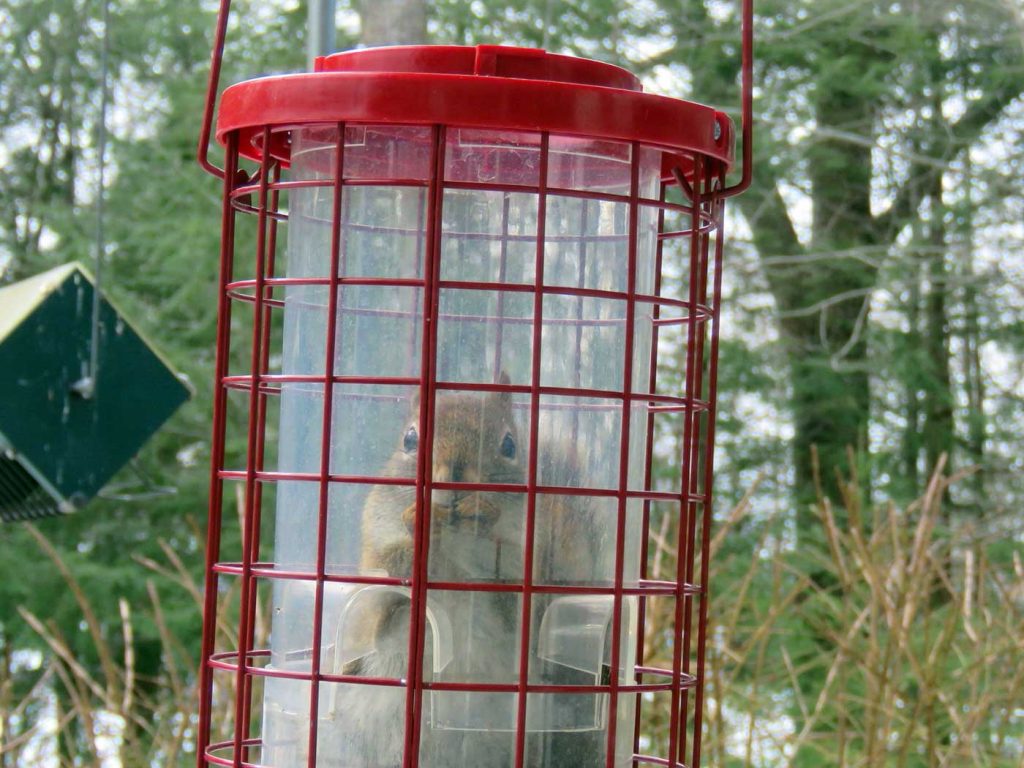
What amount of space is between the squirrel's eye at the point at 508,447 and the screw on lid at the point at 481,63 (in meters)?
0.31

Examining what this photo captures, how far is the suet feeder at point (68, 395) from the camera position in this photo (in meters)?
2.13

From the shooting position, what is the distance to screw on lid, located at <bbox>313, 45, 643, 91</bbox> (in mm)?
1191

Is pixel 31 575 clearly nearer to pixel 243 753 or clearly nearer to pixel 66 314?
pixel 66 314

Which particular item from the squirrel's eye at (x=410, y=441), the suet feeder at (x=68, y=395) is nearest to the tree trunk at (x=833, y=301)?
the suet feeder at (x=68, y=395)

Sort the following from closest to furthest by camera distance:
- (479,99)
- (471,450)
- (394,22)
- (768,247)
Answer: (479,99)
(471,450)
(394,22)
(768,247)

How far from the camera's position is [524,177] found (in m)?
1.26

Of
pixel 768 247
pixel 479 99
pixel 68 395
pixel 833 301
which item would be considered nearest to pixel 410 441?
pixel 479 99

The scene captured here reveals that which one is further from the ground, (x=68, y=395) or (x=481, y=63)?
(x=481, y=63)

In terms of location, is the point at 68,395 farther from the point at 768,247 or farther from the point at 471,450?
the point at 768,247

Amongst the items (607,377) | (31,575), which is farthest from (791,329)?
(607,377)

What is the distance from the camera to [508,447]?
1.23 metres

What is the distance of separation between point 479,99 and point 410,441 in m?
0.30

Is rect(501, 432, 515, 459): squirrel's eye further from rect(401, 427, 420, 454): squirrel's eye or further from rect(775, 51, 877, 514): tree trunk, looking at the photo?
rect(775, 51, 877, 514): tree trunk

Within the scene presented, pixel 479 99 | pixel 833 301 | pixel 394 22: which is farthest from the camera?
pixel 833 301
